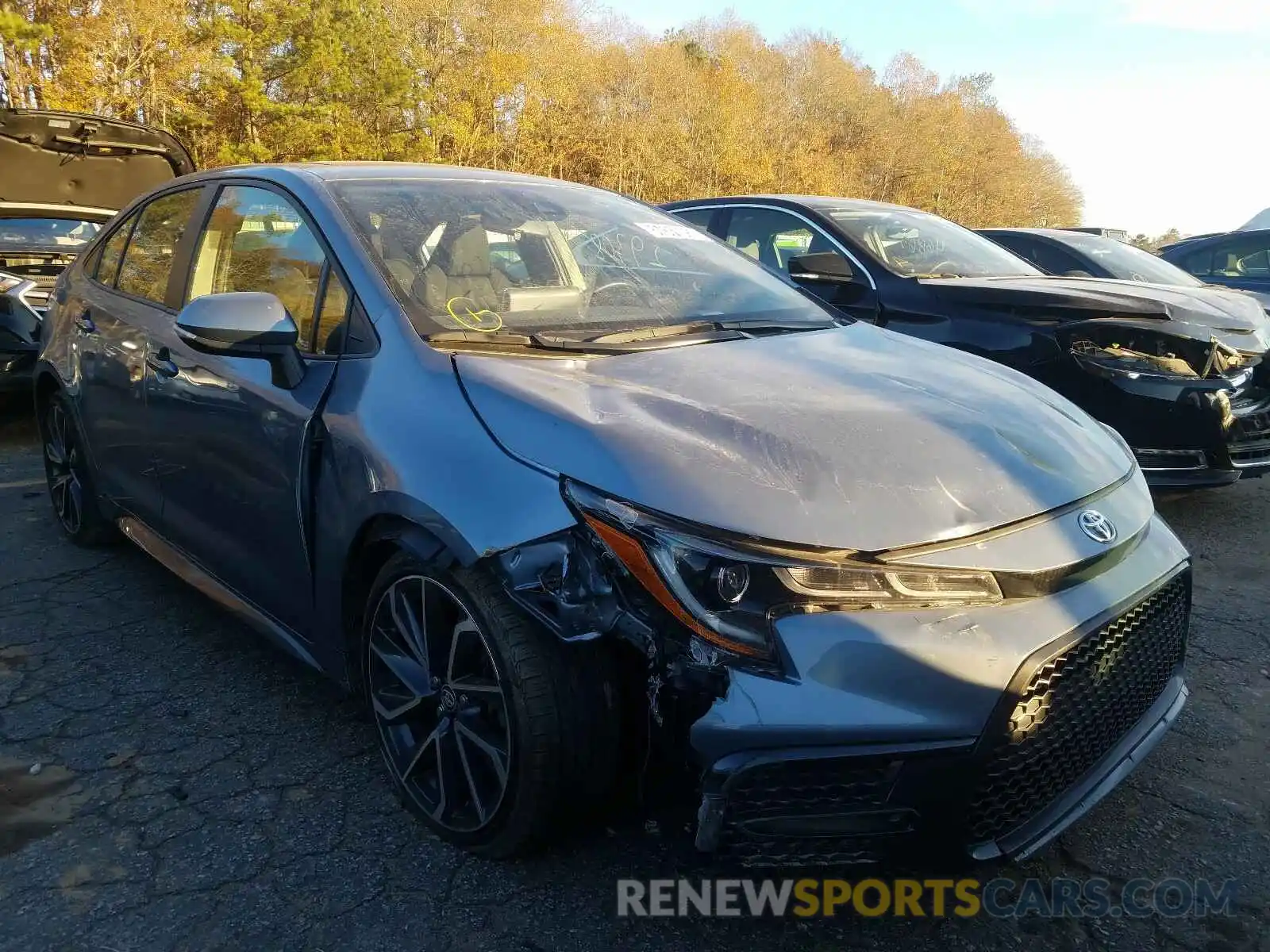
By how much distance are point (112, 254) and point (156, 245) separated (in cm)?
51

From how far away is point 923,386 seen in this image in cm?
232

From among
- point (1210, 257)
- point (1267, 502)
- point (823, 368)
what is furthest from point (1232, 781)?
point (1210, 257)

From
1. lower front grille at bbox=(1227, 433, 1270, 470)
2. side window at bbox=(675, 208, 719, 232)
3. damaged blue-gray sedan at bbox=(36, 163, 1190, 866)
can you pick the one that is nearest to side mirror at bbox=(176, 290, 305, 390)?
damaged blue-gray sedan at bbox=(36, 163, 1190, 866)

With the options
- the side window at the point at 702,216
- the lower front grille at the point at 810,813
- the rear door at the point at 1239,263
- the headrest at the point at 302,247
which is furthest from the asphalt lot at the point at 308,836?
the rear door at the point at 1239,263

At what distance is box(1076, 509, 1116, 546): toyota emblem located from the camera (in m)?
1.91

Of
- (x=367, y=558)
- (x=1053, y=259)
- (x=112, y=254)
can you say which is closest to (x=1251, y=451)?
(x=1053, y=259)

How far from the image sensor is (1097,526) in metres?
1.94

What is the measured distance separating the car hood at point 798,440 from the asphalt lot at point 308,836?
2.88ft

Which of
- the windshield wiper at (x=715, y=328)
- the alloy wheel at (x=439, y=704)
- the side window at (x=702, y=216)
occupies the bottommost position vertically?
the alloy wheel at (x=439, y=704)

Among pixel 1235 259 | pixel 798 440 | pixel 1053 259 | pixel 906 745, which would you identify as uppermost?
pixel 1235 259

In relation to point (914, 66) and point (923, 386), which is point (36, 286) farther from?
point (914, 66)

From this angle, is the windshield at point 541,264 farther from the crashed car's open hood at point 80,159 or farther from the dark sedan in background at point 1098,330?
the crashed car's open hood at point 80,159

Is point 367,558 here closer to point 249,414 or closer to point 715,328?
point 249,414

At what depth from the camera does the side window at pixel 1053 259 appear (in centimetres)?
743
